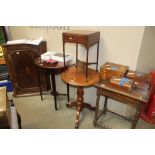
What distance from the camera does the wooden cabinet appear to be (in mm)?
2266

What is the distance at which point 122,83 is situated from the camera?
1563 millimetres

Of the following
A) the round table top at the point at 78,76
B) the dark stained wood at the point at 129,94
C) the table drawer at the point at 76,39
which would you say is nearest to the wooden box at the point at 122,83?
the dark stained wood at the point at 129,94

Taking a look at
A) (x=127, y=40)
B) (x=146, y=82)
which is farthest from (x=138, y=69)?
(x=127, y=40)

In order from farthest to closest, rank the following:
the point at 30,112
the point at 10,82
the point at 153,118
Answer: the point at 10,82
the point at 30,112
the point at 153,118

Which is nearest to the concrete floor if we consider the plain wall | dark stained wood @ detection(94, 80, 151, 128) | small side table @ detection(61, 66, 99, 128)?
small side table @ detection(61, 66, 99, 128)

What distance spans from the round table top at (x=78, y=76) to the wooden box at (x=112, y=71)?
102 millimetres

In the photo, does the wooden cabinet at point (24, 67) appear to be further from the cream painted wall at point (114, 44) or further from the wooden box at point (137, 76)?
the wooden box at point (137, 76)

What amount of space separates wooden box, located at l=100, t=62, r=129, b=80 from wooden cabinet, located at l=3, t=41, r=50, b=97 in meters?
1.04

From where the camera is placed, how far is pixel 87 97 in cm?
234

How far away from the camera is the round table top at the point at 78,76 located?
1726 millimetres

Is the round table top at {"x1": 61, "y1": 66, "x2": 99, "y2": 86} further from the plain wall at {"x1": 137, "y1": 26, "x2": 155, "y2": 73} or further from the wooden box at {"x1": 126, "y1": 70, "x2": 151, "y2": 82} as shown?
the plain wall at {"x1": 137, "y1": 26, "x2": 155, "y2": 73}

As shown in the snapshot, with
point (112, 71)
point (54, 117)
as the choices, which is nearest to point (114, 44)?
point (112, 71)

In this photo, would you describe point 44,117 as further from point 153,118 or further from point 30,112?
point 153,118

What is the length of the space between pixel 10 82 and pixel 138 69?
202 centimetres
